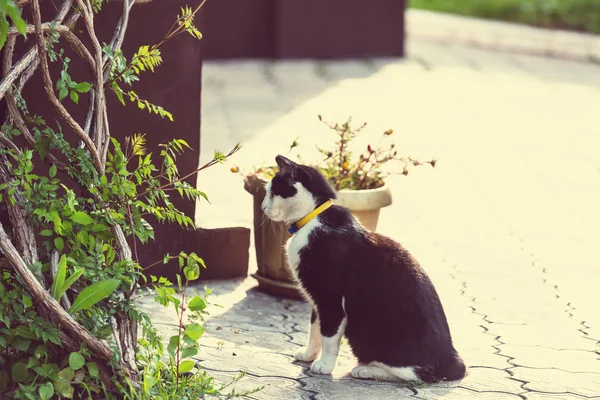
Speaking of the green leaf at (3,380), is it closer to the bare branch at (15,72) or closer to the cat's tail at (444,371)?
the bare branch at (15,72)

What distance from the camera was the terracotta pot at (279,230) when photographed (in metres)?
5.01

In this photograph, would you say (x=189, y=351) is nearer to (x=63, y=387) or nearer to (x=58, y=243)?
(x=63, y=387)

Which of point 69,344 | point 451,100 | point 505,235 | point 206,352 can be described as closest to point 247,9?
point 451,100

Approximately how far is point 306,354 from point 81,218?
4.11 feet

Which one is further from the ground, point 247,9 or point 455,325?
point 247,9

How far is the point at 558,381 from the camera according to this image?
165 inches

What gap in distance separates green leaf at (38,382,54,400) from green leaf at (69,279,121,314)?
0.76 ft

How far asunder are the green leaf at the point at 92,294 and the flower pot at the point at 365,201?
1768 millimetres

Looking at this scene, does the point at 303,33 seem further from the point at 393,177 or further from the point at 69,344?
the point at 69,344

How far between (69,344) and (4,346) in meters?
0.20

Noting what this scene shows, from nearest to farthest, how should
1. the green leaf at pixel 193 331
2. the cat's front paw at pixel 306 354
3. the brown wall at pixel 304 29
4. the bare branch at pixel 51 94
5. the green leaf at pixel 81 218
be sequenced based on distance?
the bare branch at pixel 51 94 → the green leaf at pixel 81 218 → the green leaf at pixel 193 331 → the cat's front paw at pixel 306 354 → the brown wall at pixel 304 29

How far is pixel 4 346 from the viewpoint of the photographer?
3.35m

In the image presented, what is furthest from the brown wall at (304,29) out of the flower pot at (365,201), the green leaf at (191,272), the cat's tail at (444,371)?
the green leaf at (191,272)

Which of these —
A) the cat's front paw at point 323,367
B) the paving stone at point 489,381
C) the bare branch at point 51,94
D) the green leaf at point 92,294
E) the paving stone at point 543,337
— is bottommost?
the paving stone at point 543,337
